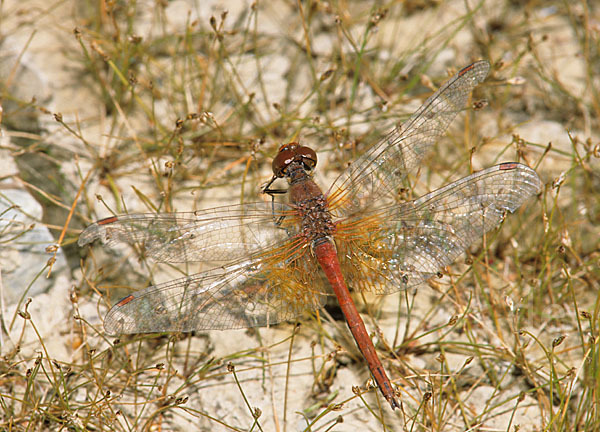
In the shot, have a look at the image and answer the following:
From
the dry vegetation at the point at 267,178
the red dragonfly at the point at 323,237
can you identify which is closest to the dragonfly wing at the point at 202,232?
the red dragonfly at the point at 323,237

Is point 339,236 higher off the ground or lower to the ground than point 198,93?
lower

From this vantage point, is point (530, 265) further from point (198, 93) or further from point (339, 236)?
point (198, 93)

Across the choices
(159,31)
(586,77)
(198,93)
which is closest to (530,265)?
(586,77)

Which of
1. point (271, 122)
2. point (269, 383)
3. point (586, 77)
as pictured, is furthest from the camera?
point (586, 77)

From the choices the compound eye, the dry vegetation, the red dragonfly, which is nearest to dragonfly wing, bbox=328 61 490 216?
the red dragonfly

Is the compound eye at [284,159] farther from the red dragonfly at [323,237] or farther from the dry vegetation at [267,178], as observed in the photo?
the dry vegetation at [267,178]
